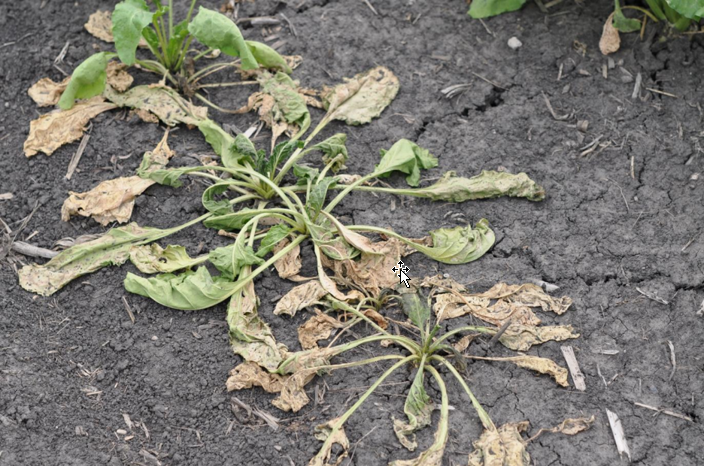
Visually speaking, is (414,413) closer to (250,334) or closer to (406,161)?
(250,334)

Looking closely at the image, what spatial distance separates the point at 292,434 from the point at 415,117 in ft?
5.35

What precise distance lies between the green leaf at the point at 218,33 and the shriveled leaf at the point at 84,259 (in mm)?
835

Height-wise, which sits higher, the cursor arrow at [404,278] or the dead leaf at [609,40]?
the dead leaf at [609,40]

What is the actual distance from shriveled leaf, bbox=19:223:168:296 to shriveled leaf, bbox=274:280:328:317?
23.4 inches

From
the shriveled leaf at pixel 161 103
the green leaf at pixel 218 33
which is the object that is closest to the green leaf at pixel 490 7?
the green leaf at pixel 218 33

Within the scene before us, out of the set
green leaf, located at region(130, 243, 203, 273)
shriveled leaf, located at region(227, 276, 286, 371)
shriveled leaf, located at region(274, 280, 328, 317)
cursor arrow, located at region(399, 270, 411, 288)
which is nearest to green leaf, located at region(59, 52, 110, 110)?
green leaf, located at region(130, 243, 203, 273)

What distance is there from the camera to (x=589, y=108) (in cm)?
371

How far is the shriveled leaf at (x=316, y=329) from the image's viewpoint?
116 inches

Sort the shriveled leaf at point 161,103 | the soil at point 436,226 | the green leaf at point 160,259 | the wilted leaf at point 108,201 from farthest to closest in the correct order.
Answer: the shriveled leaf at point 161,103
the wilted leaf at point 108,201
the green leaf at point 160,259
the soil at point 436,226

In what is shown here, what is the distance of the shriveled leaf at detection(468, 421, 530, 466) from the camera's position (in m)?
2.62

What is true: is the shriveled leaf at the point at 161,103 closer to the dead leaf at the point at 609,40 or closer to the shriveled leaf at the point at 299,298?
the shriveled leaf at the point at 299,298

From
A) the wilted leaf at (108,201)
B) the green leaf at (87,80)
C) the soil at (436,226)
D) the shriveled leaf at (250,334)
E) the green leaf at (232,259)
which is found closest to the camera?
the soil at (436,226)

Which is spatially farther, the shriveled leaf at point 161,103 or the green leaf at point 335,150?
the shriveled leaf at point 161,103

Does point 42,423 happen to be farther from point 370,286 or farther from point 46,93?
point 46,93
